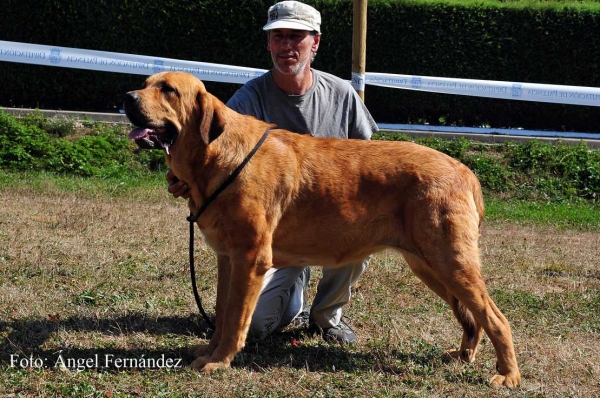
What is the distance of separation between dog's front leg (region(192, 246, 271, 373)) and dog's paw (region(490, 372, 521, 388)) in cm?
161

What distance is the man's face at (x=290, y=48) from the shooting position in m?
A: 5.65

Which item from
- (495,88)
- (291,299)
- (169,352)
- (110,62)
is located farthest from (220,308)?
(495,88)

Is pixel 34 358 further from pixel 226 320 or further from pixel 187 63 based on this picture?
pixel 187 63

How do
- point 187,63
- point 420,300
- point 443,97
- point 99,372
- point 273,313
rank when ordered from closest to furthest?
1. point 99,372
2. point 273,313
3. point 420,300
4. point 187,63
5. point 443,97


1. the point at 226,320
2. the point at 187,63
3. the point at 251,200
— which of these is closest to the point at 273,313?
the point at 226,320

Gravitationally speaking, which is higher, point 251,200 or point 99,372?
point 251,200

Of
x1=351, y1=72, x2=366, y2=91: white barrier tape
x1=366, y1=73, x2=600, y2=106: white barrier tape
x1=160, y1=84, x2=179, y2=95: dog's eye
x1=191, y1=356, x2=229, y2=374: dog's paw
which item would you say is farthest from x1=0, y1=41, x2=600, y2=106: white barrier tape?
x1=191, y1=356, x2=229, y2=374: dog's paw

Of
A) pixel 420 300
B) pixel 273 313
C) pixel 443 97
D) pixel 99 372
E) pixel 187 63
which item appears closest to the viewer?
pixel 99 372

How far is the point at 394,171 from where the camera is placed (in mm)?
4969

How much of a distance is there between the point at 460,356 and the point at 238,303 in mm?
1619

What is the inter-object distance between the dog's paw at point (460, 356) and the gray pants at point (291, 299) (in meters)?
0.94

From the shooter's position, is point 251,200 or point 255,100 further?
point 255,100

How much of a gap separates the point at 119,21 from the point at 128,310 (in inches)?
407

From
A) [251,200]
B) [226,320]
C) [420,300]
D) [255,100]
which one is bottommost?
[420,300]
